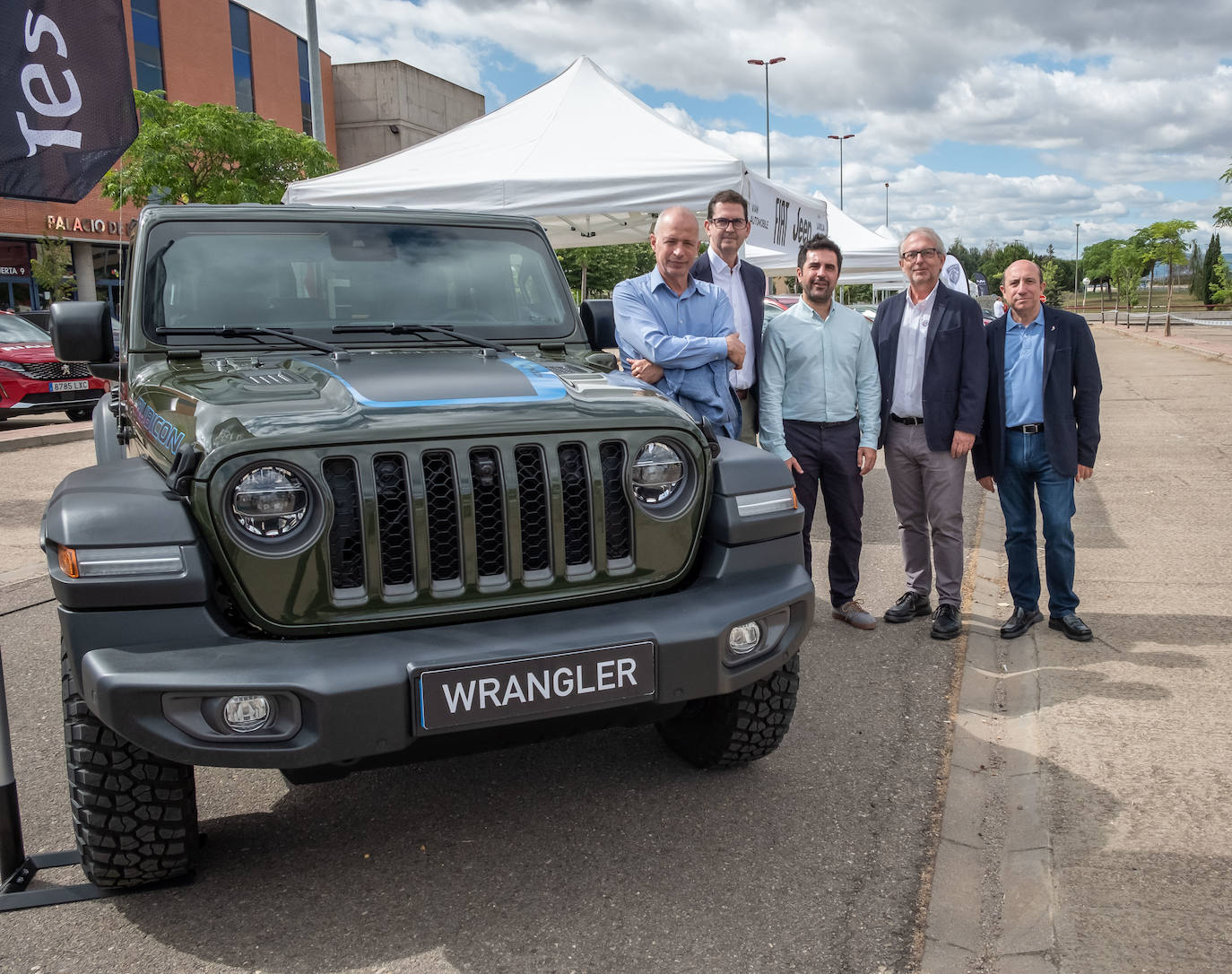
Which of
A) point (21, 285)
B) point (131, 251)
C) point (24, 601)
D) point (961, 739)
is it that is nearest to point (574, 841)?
point (961, 739)

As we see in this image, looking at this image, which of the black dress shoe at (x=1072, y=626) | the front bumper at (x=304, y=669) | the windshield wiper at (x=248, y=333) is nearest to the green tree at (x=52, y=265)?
the windshield wiper at (x=248, y=333)

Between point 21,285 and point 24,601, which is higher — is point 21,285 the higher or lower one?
the higher one

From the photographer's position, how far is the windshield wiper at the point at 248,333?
3607mm

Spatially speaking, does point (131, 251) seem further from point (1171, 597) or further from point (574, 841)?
point (1171, 597)

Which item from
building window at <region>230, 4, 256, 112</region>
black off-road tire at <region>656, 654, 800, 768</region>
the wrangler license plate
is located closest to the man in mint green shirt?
black off-road tire at <region>656, 654, 800, 768</region>

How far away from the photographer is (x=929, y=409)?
16.6 ft

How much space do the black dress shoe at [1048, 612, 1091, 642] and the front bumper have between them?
2978 millimetres

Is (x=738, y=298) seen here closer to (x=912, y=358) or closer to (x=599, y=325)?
(x=912, y=358)

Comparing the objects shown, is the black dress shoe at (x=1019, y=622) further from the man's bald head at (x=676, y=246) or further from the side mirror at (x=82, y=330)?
the side mirror at (x=82, y=330)

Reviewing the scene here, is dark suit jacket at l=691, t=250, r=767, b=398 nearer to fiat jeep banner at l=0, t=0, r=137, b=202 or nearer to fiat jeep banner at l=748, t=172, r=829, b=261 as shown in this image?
fiat jeep banner at l=0, t=0, r=137, b=202

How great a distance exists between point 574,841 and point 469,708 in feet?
2.96

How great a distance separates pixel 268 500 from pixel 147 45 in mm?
39925

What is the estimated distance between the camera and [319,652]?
254 centimetres

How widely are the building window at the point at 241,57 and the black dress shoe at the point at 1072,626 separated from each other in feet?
138
